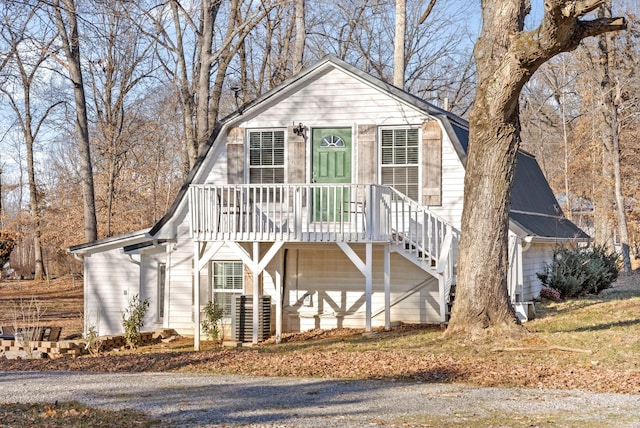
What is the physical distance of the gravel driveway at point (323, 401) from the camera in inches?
312

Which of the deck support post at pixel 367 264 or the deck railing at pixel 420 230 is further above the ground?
the deck railing at pixel 420 230

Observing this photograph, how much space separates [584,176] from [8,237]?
2706 centimetres

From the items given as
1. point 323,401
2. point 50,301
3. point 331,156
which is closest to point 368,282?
point 331,156

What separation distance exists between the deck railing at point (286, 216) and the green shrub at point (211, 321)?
193cm

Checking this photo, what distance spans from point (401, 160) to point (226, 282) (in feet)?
15.4

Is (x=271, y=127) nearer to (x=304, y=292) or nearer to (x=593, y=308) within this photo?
(x=304, y=292)

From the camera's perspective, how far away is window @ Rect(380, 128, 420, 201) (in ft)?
57.6

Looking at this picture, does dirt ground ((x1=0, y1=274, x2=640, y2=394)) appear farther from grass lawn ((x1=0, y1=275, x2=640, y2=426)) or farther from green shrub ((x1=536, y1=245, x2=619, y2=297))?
green shrub ((x1=536, y1=245, x2=619, y2=297))

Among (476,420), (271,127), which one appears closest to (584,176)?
(271,127)

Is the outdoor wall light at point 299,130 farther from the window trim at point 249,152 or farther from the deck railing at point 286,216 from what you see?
the deck railing at point 286,216

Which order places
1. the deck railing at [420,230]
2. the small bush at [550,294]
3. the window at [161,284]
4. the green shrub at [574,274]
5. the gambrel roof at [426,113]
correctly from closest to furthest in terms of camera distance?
the deck railing at [420,230] < the gambrel roof at [426,113] < the window at [161,284] < the small bush at [550,294] < the green shrub at [574,274]

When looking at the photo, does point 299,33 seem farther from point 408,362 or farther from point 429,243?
point 408,362

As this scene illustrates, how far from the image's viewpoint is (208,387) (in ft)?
33.4

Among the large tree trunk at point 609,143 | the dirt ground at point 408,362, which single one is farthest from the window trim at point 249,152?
the large tree trunk at point 609,143
